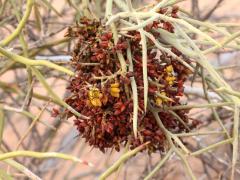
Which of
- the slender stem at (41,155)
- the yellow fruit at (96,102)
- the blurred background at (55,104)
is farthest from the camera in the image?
the blurred background at (55,104)

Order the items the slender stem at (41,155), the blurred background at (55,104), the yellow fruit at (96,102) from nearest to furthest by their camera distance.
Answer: the slender stem at (41,155), the yellow fruit at (96,102), the blurred background at (55,104)

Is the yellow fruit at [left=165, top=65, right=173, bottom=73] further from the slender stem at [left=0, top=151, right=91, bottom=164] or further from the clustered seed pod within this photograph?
the slender stem at [left=0, top=151, right=91, bottom=164]

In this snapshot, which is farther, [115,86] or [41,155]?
[115,86]

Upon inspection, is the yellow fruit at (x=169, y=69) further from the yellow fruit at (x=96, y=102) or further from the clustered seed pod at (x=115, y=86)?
the yellow fruit at (x=96, y=102)

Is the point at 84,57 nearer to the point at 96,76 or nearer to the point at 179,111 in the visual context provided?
the point at 96,76

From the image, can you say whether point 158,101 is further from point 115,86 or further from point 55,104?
point 55,104

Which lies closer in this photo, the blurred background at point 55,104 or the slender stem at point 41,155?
the slender stem at point 41,155

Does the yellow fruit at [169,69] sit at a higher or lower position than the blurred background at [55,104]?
higher

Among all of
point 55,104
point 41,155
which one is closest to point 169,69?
point 41,155

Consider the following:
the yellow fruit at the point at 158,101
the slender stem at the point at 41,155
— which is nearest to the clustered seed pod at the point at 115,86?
the yellow fruit at the point at 158,101
